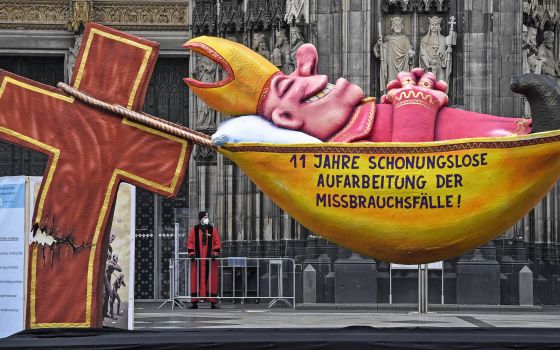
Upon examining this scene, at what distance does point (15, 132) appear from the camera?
966 cm

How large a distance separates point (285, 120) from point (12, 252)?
17.2 feet

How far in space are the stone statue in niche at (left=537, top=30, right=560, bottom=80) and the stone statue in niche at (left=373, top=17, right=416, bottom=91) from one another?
3.21 metres

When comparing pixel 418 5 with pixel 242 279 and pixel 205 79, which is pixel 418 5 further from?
pixel 242 279

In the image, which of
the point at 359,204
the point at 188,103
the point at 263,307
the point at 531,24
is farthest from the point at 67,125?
the point at 188,103

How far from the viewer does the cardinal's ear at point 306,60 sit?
9.45 m

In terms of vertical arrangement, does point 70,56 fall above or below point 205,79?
above

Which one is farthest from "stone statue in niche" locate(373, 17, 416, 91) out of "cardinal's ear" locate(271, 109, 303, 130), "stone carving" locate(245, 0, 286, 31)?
"cardinal's ear" locate(271, 109, 303, 130)

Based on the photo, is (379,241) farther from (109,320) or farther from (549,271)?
(549,271)

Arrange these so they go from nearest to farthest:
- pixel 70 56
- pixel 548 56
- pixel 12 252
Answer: pixel 12 252 < pixel 548 56 < pixel 70 56

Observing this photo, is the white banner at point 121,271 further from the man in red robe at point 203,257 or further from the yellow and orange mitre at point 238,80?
the man in red robe at point 203,257

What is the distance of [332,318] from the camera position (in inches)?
832

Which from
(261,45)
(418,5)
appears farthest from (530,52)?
(261,45)

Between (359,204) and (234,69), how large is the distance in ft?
4.27

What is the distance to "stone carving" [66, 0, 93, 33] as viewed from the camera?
31.0 metres
